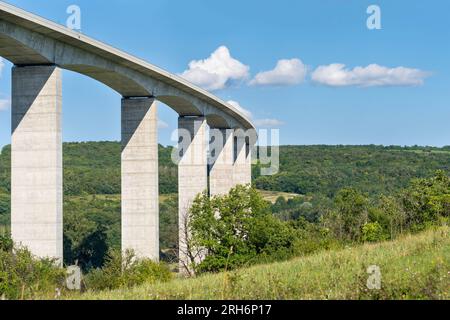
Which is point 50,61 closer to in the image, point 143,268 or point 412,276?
point 143,268

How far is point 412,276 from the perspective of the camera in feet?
39.4

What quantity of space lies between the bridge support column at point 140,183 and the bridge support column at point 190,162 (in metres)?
7.98

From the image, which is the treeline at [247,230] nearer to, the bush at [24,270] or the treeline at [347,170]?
the bush at [24,270]

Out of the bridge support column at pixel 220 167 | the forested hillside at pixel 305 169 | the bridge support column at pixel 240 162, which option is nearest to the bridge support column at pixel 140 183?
the bridge support column at pixel 220 167

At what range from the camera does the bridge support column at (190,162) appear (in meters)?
46.7

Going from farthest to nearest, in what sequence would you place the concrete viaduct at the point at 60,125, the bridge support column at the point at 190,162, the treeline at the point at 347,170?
1. the treeline at the point at 347,170
2. the bridge support column at the point at 190,162
3. the concrete viaduct at the point at 60,125

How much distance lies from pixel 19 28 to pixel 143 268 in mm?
12360

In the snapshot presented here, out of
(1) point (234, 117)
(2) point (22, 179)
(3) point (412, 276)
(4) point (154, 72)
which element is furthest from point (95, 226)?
(3) point (412, 276)

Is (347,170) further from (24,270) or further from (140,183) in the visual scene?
(24,270)

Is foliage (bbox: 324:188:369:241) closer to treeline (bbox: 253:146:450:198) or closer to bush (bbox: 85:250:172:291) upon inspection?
bush (bbox: 85:250:172:291)

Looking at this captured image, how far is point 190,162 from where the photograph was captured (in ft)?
155

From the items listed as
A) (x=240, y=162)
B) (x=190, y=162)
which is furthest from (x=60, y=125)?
(x=240, y=162)

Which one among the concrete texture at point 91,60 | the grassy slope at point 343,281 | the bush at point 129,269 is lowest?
the bush at point 129,269

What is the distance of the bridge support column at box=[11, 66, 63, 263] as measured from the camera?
2830 centimetres
